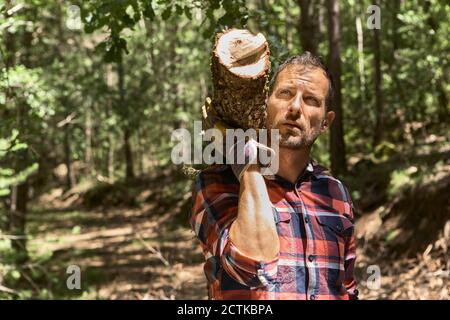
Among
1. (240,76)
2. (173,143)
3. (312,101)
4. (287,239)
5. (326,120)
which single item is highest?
(240,76)

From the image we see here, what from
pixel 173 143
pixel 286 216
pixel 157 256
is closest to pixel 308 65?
pixel 286 216

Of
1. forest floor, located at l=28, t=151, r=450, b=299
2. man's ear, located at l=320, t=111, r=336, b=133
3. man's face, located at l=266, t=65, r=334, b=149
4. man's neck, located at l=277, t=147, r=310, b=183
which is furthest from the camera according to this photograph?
forest floor, located at l=28, t=151, r=450, b=299

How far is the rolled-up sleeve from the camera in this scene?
207 centimetres

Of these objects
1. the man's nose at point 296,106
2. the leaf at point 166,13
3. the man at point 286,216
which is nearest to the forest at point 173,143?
the leaf at point 166,13

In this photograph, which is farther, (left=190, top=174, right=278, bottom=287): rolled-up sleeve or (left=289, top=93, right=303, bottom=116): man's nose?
(left=289, top=93, right=303, bottom=116): man's nose

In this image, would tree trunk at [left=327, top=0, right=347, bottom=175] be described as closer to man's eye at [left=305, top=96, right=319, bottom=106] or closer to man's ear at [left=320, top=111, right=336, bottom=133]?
man's ear at [left=320, top=111, right=336, bottom=133]

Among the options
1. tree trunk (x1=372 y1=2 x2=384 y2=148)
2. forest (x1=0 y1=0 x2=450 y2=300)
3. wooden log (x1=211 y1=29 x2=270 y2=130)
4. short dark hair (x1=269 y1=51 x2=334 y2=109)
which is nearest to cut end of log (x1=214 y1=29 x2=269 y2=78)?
wooden log (x1=211 y1=29 x2=270 y2=130)

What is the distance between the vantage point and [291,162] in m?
2.58

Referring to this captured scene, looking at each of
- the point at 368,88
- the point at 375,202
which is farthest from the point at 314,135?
the point at 368,88

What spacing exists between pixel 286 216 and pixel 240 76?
0.74 metres

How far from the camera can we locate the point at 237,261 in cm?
207

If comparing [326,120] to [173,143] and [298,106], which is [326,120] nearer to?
[298,106]
